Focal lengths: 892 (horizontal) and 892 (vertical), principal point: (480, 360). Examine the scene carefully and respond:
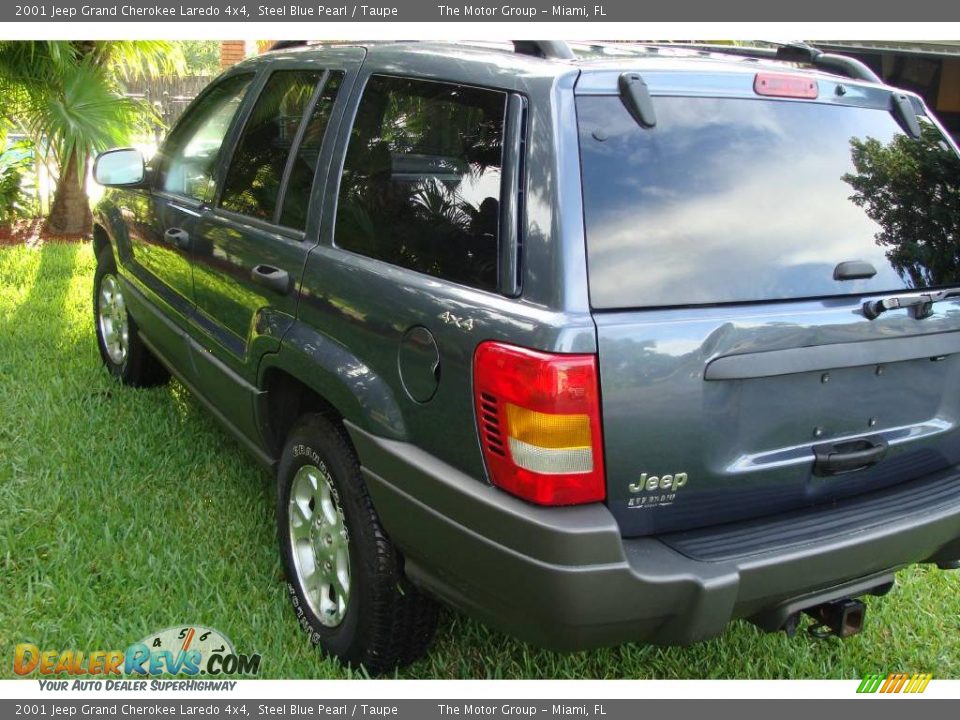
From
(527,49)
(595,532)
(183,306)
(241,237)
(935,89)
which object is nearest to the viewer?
(595,532)

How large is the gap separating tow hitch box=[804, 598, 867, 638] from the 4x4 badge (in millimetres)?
1276

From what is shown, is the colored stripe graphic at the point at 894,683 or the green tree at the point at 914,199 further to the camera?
the colored stripe graphic at the point at 894,683

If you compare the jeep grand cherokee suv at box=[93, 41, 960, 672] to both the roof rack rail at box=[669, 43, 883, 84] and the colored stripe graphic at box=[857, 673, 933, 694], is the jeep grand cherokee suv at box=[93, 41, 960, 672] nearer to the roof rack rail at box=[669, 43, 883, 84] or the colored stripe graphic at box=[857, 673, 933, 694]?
the roof rack rail at box=[669, 43, 883, 84]

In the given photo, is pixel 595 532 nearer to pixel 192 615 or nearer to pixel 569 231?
pixel 569 231

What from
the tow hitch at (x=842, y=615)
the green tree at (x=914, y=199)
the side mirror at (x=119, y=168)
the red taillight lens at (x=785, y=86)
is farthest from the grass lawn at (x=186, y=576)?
the red taillight lens at (x=785, y=86)

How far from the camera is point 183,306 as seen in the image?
13.1 feet

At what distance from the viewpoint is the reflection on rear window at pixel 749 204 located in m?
2.20

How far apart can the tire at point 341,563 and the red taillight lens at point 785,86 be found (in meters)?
1.59

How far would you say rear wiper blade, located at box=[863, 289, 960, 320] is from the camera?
2400 mm

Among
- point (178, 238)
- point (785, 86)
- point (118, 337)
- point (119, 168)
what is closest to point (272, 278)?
point (178, 238)

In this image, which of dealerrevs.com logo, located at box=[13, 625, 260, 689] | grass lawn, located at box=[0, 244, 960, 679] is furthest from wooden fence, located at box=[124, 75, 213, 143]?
dealerrevs.com logo, located at box=[13, 625, 260, 689]

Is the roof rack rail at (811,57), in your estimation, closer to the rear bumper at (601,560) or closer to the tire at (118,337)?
the rear bumper at (601,560)

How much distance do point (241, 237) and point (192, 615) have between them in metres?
1.38

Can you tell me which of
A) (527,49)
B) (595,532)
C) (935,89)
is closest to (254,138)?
(527,49)
